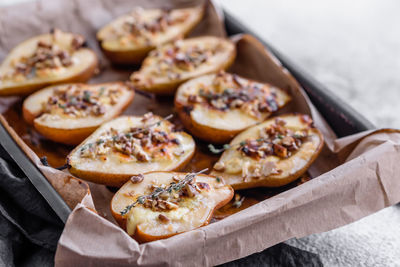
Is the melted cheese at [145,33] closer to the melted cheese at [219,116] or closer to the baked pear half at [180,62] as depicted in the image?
the baked pear half at [180,62]

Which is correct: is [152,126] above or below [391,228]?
above

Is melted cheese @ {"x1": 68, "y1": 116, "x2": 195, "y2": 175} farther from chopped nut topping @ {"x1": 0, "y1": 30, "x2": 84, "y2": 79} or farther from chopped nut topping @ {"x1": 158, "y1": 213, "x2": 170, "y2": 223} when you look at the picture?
chopped nut topping @ {"x1": 0, "y1": 30, "x2": 84, "y2": 79}

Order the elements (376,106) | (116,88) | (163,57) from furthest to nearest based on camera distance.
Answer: (376,106)
(163,57)
(116,88)

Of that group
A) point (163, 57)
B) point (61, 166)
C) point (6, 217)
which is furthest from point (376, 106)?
point (6, 217)

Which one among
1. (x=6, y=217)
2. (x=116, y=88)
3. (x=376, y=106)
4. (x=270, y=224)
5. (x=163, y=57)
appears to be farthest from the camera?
(x=376, y=106)

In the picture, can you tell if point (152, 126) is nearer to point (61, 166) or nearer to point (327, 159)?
point (61, 166)

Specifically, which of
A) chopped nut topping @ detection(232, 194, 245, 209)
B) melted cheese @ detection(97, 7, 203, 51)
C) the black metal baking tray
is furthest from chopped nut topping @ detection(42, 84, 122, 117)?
chopped nut topping @ detection(232, 194, 245, 209)
